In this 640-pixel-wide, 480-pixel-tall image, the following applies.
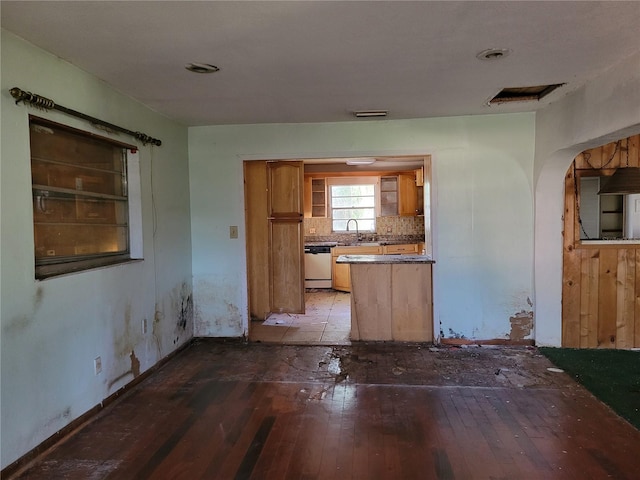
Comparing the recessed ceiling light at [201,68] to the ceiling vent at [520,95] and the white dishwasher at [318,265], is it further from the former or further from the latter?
the white dishwasher at [318,265]

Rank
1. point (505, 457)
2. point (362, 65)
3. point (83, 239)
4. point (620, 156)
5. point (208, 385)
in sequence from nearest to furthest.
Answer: point (505, 457) → point (362, 65) → point (83, 239) → point (208, 385) → point (620, 156)

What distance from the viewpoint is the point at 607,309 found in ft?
13.3

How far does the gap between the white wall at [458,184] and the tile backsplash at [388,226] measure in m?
3.54

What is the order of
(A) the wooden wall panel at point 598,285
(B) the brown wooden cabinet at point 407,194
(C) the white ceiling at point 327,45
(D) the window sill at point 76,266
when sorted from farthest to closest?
(B) the brown wooden cabinet at point 407,194 < (A) the wooden wall panel at point 598,285 < (D) the window sill at point 76,266 < (C) the white ceiling at point 327,45

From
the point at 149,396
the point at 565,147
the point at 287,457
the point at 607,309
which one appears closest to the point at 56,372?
the point at 149,396

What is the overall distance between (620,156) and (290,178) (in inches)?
139

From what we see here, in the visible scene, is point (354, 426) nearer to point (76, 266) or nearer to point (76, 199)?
point (76, 266)

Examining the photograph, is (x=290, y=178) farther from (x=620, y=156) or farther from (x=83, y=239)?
(x=620, y=156)

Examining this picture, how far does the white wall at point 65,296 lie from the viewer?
2.17 meters

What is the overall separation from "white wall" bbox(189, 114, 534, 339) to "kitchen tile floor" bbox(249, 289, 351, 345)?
102 cm

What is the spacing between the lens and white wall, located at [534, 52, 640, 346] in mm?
2695

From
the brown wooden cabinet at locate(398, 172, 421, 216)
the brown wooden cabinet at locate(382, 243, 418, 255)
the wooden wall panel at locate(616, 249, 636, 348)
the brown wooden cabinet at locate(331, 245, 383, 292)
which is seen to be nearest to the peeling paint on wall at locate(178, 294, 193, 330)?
the brown wooden cabinet at locate(331, 245, 383, 292)

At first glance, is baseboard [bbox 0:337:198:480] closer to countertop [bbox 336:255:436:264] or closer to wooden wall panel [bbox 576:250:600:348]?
countertop [bbox 336:255:436:264]

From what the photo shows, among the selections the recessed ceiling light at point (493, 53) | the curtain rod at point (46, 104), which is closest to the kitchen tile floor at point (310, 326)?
the curtain rod at point (46, 104)
